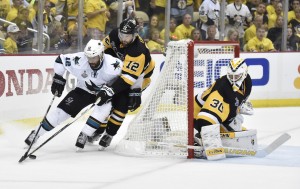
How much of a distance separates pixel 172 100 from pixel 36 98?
258 centimetres

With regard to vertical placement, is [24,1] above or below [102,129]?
above

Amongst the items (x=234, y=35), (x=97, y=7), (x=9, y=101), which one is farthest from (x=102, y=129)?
(x=234, y=35)

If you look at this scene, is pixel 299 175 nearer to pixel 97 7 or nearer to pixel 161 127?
pixel 161 127

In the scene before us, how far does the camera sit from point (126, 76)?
729 centimetres

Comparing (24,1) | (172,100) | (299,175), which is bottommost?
(299,175)

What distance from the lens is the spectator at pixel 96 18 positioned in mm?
10570

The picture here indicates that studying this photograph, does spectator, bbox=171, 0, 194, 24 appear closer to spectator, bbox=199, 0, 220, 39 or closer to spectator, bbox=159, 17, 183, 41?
spectator, bbox=159, 17, 183, 41

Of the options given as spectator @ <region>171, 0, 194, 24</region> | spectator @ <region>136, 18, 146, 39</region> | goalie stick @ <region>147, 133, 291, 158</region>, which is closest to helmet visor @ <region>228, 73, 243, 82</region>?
goalie stick @ <region>147, 133, 291, 158</region>

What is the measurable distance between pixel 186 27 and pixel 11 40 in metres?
3.18

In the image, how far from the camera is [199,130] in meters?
7.17

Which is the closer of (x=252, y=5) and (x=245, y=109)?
(x=245, y=109)

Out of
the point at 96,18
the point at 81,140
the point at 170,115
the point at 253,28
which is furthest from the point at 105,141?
the point at 253,28

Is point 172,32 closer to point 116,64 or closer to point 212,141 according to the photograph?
point 116,64

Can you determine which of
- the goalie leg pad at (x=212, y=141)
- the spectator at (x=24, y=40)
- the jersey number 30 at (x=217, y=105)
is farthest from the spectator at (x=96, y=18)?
the goalie leg pad at (x=212, y=141)
